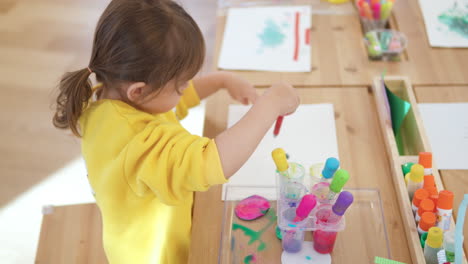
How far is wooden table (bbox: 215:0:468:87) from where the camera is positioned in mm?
1048

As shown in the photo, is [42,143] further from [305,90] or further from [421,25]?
[421,25]

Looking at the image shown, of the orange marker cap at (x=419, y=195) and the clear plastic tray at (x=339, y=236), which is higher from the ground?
the orange marker cap at (x=419, y=195)

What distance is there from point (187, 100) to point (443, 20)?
73 centimetres

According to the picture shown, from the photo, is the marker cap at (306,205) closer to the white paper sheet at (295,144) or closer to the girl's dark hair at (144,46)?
the white paper sheet at (295,144)

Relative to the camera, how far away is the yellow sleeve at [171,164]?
673mm

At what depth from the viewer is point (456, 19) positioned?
47.0 inches

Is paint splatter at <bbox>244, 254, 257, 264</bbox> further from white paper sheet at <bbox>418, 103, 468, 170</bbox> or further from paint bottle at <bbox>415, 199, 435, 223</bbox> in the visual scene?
white paper sheet at <bbox>418, 103, 468, 170</bbox>

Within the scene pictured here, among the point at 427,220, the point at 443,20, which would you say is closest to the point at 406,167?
the point at 427,220

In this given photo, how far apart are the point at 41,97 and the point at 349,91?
1421mm

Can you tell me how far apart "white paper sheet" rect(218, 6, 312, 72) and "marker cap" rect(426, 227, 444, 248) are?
518 mm

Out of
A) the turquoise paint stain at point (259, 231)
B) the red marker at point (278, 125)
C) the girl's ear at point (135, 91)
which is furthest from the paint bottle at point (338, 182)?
the girl's ear at point (135, 91)

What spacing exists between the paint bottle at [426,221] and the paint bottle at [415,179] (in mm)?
76

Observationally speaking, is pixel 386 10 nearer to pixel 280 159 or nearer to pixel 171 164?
pixel 280 159

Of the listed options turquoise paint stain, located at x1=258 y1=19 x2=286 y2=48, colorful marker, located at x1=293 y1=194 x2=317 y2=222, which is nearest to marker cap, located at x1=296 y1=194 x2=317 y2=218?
colorful marker, located at x1=293 y1=194 x2=317 y2=222
